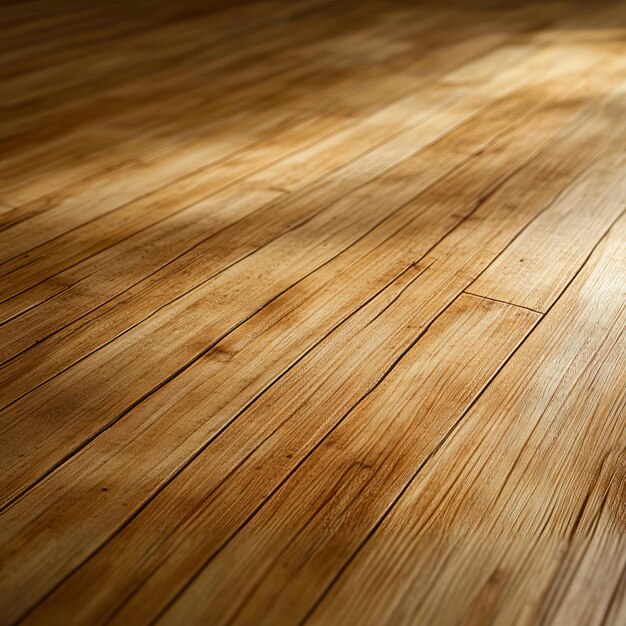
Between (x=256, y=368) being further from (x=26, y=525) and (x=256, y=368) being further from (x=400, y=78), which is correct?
(x=400, y=78)

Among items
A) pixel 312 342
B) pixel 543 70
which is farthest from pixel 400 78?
pixel 312 342

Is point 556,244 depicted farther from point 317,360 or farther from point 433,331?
point 317,360

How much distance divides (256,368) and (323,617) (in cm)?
49

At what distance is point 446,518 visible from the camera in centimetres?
94

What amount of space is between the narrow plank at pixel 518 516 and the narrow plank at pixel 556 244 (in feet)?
0.66

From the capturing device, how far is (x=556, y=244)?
1.60m

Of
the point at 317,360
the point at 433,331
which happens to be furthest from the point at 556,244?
the point at 317,360

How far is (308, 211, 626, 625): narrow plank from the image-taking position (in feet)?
2.74

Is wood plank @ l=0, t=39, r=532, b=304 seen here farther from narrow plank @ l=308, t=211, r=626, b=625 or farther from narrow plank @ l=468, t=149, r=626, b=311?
narrow plank @ l=308, t=211, r=626, b=625

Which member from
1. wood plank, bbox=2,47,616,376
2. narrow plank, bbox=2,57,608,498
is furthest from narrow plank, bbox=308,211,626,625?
wood plank, bbox=2,47,616,376

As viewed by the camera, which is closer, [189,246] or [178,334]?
[178,334]

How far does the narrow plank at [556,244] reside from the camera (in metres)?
1.44

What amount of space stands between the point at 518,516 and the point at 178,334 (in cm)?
66

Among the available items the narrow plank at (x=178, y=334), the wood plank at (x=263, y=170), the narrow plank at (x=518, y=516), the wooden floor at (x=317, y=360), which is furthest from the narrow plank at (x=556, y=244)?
the wood plank at (x=263, y=170)
